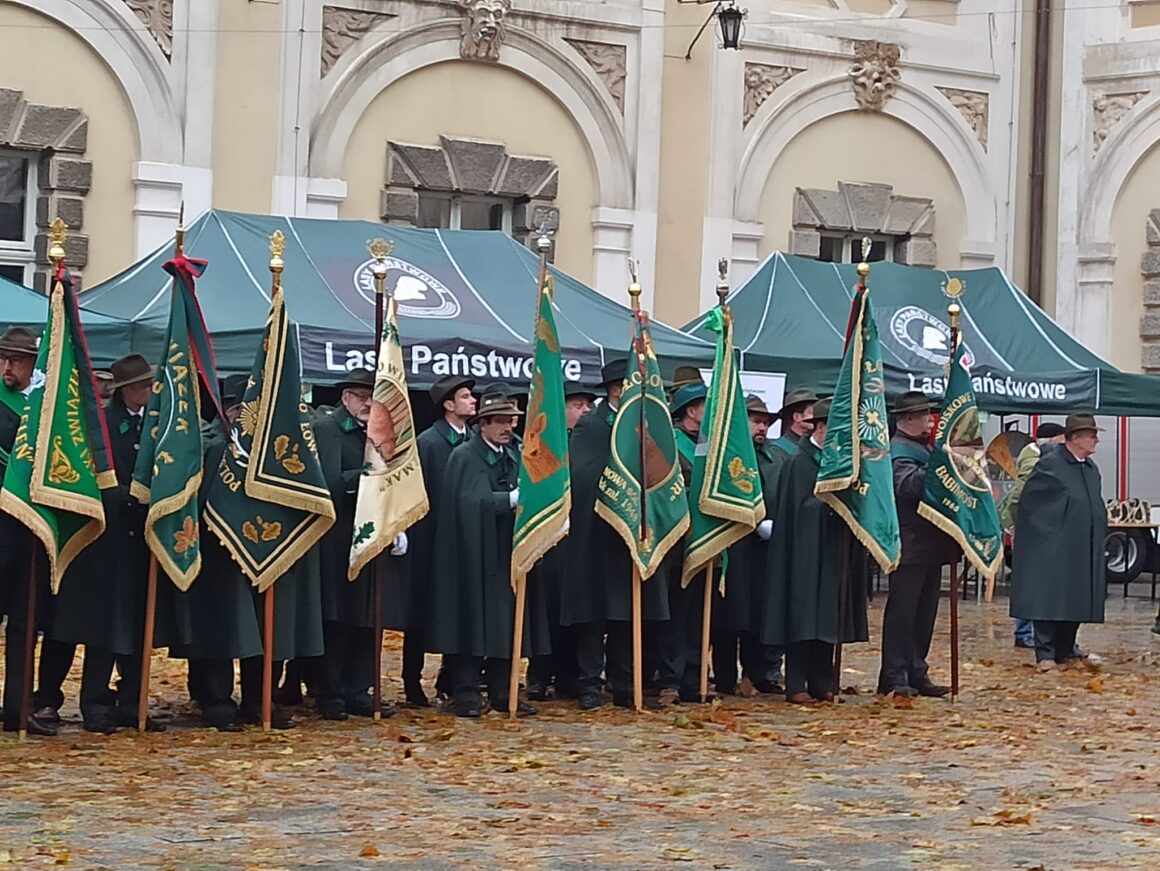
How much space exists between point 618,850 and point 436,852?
0.62 metres

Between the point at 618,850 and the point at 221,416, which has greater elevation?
the point at 221,416

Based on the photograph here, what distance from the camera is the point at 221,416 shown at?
34.9ft

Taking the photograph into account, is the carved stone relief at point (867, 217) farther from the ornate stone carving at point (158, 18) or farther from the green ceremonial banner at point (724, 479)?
the green ceremonial banner at point (724, 479)

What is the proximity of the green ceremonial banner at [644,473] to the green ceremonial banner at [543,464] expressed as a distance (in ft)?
0.94

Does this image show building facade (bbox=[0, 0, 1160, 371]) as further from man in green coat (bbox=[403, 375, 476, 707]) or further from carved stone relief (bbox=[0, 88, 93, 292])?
man in green coat (bbox=[403, 375, 476, 707])

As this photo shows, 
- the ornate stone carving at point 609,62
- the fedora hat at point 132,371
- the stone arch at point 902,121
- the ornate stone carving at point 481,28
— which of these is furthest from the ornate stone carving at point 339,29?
the fedora hat at point 132,371

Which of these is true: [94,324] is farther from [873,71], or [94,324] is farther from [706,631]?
[873,71]

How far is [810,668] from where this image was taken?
12.3 meters

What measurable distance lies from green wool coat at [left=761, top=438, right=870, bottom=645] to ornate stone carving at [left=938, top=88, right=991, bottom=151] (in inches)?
435

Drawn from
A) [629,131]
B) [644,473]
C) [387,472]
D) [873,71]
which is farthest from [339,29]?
[387,472]

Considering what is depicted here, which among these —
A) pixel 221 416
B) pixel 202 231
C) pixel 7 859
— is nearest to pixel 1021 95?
pixel 202 231

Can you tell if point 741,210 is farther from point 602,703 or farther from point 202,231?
point 602,703

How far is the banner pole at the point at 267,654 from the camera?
1048 centimetres

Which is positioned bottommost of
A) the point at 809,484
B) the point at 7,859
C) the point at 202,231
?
the point at 7,859
